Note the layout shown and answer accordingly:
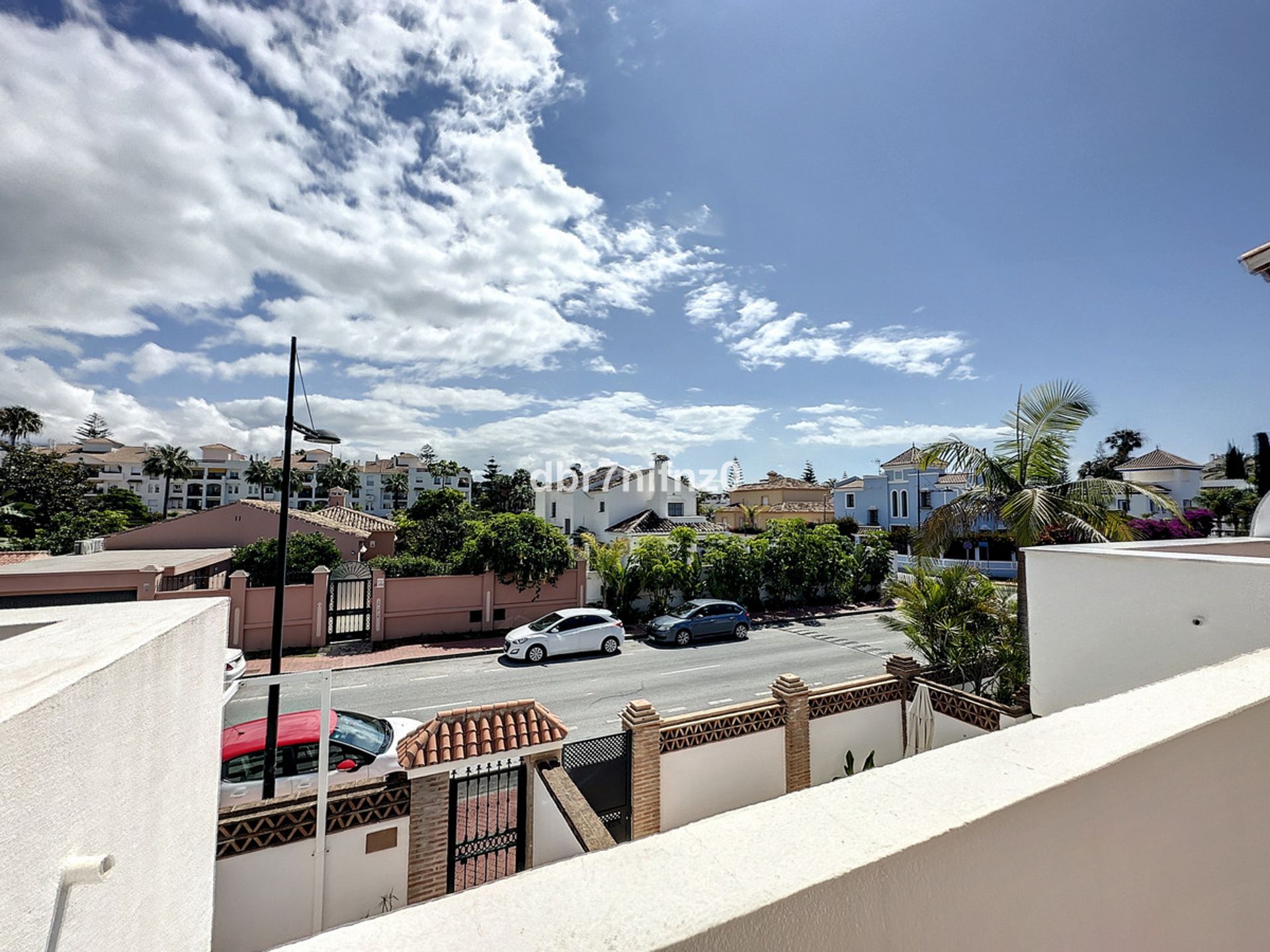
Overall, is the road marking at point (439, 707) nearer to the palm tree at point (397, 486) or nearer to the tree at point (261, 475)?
the tree at point (261, 475)

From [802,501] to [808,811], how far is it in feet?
172

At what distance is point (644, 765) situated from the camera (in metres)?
6.83

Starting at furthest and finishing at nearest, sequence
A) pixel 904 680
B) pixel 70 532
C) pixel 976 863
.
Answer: pixel 70 532, pixel 904 680, pixel 976 863

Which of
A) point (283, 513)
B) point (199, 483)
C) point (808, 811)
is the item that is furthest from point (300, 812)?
point (199, 483)

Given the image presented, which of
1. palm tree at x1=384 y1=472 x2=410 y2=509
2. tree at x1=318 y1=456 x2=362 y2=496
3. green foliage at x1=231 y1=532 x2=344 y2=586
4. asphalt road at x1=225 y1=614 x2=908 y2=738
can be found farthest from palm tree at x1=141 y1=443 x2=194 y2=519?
asphalt road at x1=225 y1=614 x2=908 y2=738

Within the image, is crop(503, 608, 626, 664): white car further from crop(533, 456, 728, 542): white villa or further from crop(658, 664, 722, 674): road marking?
crop(533, 456, 728, 542): white villa

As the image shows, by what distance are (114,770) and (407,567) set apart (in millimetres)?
16759

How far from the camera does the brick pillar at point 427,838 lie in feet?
17.6

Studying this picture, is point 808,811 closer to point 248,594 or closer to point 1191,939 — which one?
point 1191,939

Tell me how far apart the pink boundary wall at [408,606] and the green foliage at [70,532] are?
1368cm

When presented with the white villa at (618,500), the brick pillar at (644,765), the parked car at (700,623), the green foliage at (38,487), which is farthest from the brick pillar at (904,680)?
the green foliage at (38,487)

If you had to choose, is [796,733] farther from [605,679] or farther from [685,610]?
[685,610]

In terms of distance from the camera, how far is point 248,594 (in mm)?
15312

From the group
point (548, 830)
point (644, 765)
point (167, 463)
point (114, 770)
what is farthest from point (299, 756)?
point (167, 463)
